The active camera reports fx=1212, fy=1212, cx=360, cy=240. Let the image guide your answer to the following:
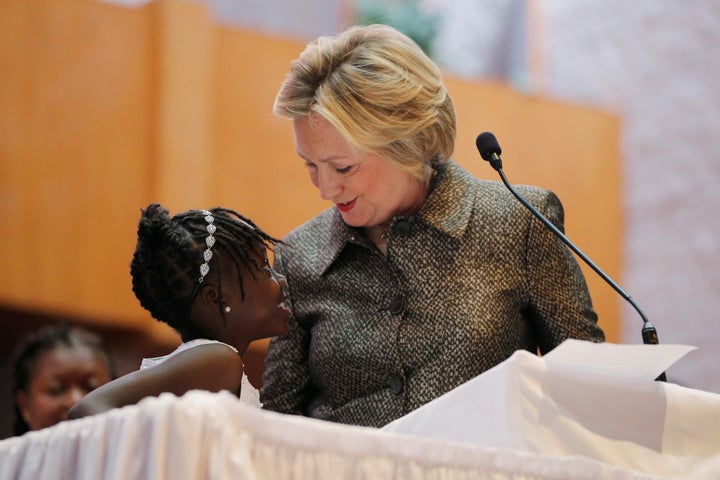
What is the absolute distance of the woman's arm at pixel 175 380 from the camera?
163 centimetres

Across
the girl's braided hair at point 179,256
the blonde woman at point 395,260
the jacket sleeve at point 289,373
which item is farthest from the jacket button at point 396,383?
the girl's braided hair at point 179,256

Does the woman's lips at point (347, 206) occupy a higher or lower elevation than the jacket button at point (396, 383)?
higher

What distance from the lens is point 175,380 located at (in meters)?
1.72

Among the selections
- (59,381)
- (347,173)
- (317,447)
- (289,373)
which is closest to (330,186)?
(347,173)

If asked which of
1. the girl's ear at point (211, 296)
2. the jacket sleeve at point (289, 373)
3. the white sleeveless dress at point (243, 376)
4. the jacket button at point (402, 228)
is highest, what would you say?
the jacket button at point (402, 228)

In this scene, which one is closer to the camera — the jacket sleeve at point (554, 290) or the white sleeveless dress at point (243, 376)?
the white sleeveless dress at point (243, 376)

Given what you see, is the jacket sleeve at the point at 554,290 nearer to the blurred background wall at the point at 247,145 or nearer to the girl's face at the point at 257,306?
the girl's face at the point at 257,306

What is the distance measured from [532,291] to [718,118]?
12.8 feet

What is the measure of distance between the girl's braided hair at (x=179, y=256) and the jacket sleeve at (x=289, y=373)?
368 mm

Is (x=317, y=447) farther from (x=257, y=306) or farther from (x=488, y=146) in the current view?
(x=488, y=146)

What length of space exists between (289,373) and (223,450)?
1.01 meters

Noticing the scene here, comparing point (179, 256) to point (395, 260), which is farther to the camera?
point (395, 260)

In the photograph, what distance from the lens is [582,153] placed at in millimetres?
6203

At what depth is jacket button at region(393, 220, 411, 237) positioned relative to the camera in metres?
2.40
